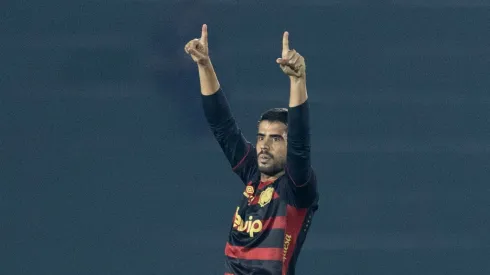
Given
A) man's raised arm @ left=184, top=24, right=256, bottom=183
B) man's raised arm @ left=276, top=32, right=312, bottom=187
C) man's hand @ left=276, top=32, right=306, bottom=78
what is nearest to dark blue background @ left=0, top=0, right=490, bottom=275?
man's raised arm @ left=184, top=24, right=256, bottom=183

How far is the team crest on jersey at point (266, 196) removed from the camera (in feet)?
13.1

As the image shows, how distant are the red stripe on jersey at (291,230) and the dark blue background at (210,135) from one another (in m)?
1.65

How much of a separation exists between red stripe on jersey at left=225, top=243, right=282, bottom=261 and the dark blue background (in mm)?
1660

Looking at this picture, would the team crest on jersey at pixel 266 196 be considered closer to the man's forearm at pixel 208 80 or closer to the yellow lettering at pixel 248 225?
the yellow lettering at pixel 248 225

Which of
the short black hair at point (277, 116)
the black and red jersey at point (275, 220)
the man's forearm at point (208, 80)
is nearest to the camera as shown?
the black and red jersey at point (275, 220)

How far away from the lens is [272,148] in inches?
157

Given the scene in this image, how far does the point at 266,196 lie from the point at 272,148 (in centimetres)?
18

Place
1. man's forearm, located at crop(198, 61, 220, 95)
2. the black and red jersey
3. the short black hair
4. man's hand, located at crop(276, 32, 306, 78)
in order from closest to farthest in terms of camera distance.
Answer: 1. man's hand, located at crop(276, 32, 306, 78)
2. the black and red jersey
3. the short black hair
4. man's forearm, located at crop(198, 61, 220, 95)

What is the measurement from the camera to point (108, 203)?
561cm

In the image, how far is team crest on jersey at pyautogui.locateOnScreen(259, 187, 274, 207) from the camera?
13.1 feet

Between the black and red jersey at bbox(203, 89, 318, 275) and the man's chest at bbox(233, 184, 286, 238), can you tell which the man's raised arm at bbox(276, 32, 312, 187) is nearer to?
the black and red jersey at bbox(203, 89, 318, 275)

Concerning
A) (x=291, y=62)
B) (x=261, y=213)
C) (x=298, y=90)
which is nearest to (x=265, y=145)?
(x=261, y=213)

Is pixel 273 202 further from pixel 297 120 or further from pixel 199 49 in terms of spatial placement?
pixel 199 49

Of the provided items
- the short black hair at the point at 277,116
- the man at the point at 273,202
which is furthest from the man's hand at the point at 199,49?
the short black hair at the point at 277,116
